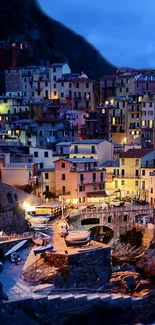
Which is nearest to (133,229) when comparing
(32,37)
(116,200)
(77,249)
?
(116,200)

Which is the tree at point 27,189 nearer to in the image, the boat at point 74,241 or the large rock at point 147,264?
the large rock at point 147,264

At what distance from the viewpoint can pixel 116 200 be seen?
1682 inches

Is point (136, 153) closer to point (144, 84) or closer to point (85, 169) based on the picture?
point (85, 169)

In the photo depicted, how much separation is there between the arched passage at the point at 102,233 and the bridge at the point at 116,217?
0.34 meters

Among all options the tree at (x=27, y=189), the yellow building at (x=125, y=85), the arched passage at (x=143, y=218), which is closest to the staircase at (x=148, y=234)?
the arched passage at (x=143, y=218)

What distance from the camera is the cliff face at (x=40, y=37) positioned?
8781cm

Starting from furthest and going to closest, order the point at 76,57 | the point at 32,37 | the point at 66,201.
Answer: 1. the point at 76,57
2. the point at 32,37
3. the point at 66,201

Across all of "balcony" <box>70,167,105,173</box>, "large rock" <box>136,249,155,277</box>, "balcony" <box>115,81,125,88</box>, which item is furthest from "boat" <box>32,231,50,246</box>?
"balcony" <box>115,81,125,88</box>

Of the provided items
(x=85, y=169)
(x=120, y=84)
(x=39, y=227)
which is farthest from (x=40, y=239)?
(x=120, y=84)

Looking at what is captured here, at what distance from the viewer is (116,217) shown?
39062 mm

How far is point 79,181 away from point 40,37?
54666 mm

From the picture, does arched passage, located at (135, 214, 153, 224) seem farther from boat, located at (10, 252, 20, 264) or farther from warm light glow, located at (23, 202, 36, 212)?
boat, located at (10, 252, 20, 264)

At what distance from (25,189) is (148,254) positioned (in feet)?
37.2

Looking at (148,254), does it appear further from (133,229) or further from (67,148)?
(67,148)
